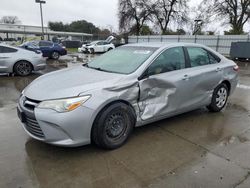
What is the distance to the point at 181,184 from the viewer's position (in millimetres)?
2502

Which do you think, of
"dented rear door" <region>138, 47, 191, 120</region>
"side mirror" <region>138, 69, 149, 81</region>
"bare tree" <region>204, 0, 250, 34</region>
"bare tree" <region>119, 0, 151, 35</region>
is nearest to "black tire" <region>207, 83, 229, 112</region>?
"dented rear door" <region>138, 47, 191, 120</region>

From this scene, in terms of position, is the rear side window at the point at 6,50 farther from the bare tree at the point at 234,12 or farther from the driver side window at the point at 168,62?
the bare tree at the point at 234,12

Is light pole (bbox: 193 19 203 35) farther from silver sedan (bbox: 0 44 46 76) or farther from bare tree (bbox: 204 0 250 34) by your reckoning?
silver sedan (bbox: 0 44 46 76)

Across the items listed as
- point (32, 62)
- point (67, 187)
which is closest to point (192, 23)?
point (32, 62)

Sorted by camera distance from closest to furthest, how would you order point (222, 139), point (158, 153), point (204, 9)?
point (158, 153) < point (222, 139) < point (204, 9)

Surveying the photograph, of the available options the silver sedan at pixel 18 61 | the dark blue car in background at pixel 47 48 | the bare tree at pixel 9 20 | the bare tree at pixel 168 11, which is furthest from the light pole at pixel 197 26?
the bare tree at pixel 9 20

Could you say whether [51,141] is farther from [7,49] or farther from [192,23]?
[192,23]

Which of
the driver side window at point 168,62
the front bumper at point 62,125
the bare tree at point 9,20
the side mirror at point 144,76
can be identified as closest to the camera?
the front bumper at point 62,125

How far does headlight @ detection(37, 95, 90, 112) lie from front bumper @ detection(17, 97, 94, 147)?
4 cm

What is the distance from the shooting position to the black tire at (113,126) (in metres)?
2.96

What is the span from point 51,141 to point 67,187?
2.16 ft

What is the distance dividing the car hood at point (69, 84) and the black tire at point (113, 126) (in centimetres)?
37

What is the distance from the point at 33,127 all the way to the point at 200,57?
3.28 m

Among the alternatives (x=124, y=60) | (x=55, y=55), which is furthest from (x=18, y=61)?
(x=55, y=55)
